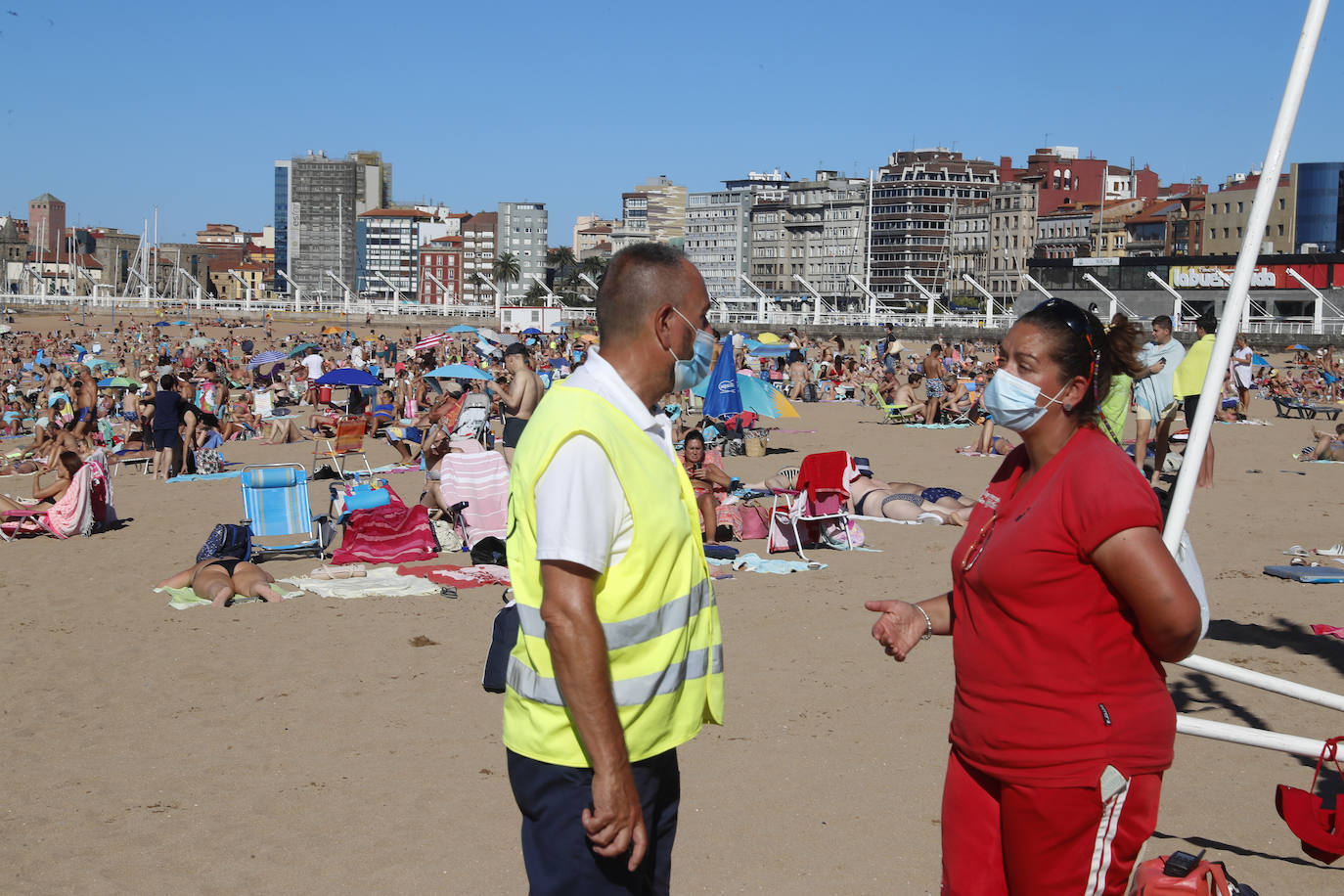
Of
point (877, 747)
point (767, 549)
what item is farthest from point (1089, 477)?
point (767, 549)

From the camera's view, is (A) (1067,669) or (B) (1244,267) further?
(B) (1244,267)

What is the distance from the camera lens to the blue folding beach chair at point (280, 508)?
28.5ft

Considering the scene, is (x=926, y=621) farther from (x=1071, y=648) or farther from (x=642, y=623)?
(x=642, y=623)

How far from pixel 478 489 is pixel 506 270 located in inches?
4785

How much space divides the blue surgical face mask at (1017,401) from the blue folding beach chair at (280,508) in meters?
7.06

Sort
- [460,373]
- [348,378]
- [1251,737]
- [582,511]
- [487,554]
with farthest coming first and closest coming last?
[460,373] < [348,378] < [487,554] < [1251,737] < [582,511]

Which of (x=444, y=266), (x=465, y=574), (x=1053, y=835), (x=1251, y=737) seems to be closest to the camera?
(x=1053, y=835)

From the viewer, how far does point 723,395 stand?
14227mm

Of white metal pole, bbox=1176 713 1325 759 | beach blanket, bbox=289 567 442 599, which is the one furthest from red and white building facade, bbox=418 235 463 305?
white metal pole, bbox=1176 713 1325 759

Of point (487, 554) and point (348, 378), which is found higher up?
point (348, 378)

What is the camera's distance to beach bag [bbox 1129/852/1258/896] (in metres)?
2.47

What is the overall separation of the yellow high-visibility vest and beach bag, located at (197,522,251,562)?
6445mm

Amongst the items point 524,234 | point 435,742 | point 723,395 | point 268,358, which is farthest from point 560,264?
point 435,742

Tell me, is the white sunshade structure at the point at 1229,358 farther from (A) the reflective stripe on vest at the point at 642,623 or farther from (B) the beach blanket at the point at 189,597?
(B) the beach blanket at the point at 189,597
